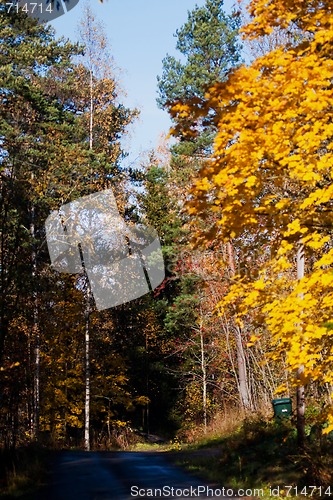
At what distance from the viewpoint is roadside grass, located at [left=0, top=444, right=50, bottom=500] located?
1109 centimetres

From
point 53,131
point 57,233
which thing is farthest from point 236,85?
point 53,131

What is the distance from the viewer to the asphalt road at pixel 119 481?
33.7 ft

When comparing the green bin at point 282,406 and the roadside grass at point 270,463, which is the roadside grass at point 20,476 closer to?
the roadside grass at point 270,463

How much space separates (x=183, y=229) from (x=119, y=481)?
1936 cm

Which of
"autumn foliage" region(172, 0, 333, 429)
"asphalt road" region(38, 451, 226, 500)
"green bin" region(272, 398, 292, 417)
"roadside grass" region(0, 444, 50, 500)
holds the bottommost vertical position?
"asphalt road" region(38, 451, 226, 500)

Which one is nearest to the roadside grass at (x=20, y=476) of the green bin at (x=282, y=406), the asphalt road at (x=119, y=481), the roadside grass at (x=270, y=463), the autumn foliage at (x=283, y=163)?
the asphalt road at (x=119, y=481)

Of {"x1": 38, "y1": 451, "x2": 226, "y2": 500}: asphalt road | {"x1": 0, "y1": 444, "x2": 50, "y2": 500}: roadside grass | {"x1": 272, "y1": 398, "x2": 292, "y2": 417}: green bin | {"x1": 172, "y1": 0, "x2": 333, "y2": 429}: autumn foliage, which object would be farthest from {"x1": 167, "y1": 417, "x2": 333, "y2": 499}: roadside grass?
{"x1": 0, "y1": 444, "x2": 50, "y2": 500}: roadside grass

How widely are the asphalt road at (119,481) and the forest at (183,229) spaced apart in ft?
6.39

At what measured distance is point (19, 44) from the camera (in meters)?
29.0

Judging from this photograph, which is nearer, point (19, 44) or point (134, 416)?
point (19, 44)

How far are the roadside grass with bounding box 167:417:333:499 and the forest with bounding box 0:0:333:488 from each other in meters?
0.56

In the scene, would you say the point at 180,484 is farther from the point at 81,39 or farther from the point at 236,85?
the point at 81,39

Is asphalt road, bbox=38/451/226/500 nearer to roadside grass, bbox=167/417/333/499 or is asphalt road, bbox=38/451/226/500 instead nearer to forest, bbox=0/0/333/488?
roadside grass, bbox=167/417/333/499

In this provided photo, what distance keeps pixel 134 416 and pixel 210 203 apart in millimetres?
28081
